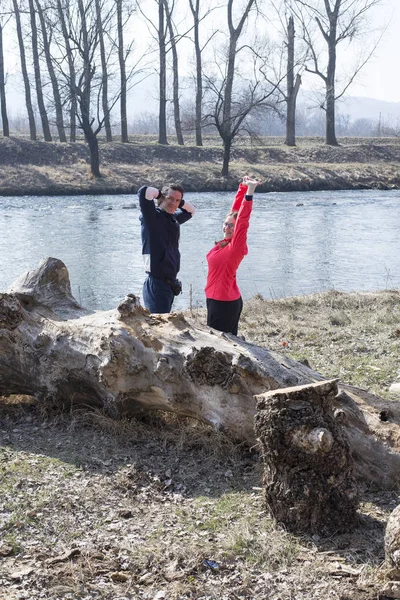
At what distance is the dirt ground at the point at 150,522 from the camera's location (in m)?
3.54

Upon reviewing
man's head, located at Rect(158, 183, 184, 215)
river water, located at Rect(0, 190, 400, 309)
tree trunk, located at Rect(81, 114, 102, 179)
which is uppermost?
tree trunk, located at Rect(81, 114, 102, 179)

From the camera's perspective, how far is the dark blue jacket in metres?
6.55

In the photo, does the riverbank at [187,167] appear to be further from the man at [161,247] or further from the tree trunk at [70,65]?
the man at [161,247]

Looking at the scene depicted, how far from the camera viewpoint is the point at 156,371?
17.0 feet

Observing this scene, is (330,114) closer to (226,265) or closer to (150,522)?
(226,265)

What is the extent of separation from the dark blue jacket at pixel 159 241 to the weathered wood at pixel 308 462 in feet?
9.15

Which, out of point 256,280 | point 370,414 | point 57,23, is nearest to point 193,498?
point 370,414

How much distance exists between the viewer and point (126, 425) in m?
5.36

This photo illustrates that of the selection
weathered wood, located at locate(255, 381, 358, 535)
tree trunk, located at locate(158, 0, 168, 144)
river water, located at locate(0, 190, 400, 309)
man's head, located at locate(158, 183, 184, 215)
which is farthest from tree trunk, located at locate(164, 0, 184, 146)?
weathered wood, located at locate(255, 381, 358, 535)

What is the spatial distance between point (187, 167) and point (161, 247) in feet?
106

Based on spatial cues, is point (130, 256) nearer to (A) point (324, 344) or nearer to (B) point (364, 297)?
(B) point (364, 297)

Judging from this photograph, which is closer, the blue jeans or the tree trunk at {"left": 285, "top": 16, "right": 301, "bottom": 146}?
the blue jeans

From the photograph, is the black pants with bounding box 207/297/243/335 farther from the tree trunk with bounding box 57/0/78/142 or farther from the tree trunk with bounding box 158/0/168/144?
the tree trunk with bounding box 158/0/168/144

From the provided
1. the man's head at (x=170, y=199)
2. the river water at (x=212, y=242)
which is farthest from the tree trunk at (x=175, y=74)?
the man's head at (x=170, y=199)
